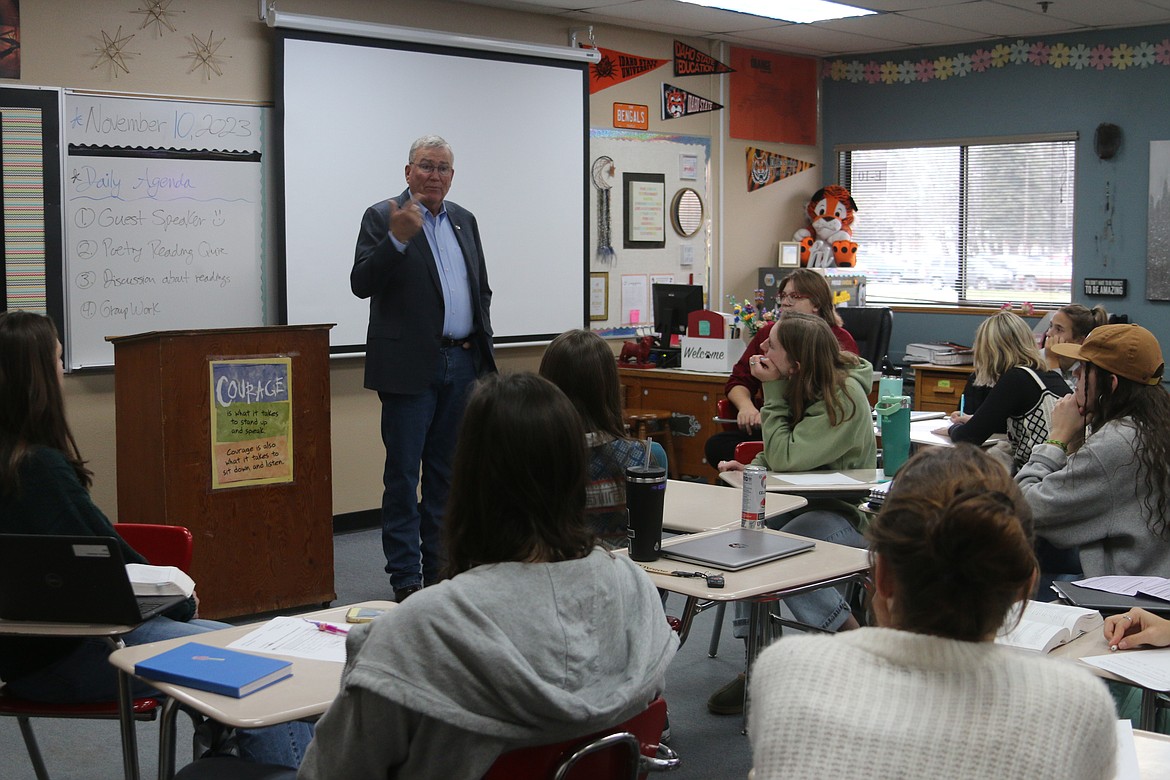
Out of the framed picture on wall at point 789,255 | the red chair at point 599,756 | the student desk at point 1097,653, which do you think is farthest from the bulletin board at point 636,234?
the red chair at point 599,756

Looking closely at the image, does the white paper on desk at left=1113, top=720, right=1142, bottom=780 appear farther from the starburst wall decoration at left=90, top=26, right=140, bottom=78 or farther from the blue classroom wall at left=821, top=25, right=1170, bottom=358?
the blue classroom wall at left=821, top=25, right=1170, bottom=358

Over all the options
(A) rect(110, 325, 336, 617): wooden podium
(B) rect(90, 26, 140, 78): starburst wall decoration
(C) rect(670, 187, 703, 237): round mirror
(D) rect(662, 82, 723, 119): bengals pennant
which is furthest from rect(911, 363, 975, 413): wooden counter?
(B) rect(90, 26, 140, 78): starburst wall decoration

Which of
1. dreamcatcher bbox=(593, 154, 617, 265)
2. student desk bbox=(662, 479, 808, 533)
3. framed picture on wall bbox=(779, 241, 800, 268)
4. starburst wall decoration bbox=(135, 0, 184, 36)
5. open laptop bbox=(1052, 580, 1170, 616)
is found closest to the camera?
open laptop bbox=(1052, 580, 1170, 616)

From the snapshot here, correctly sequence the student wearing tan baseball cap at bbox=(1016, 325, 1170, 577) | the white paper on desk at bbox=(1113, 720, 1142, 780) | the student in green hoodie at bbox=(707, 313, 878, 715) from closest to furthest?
the white paper on desk at bbox=(1113, 720, 1142, 780) → the student wearing tan baseball cap at bbox=(1016, 325, 1170, 577) → the student in green hoodie at bbox=(707, 313, 878, 715)

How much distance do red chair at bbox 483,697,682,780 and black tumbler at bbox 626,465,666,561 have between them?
0.77 meters

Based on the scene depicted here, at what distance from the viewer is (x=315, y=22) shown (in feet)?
17.8

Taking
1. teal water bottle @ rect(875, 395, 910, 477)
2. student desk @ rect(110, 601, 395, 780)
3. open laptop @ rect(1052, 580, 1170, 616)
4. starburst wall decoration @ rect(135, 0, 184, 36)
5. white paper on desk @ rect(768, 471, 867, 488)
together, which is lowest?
student desk @ rect(110, 601, 395, 780)

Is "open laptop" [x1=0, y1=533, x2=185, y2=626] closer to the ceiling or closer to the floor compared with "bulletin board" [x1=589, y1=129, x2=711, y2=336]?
closer to the floor

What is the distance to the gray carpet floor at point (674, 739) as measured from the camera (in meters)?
3.14

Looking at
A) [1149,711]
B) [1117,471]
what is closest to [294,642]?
[1149,711]

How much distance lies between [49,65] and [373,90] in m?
1.52

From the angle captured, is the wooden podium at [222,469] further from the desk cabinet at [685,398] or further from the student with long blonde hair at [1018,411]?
the desk cabinet at [685,398]

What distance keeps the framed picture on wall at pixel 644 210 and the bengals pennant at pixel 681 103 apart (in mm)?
417

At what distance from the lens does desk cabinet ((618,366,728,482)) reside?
6.47 metres
